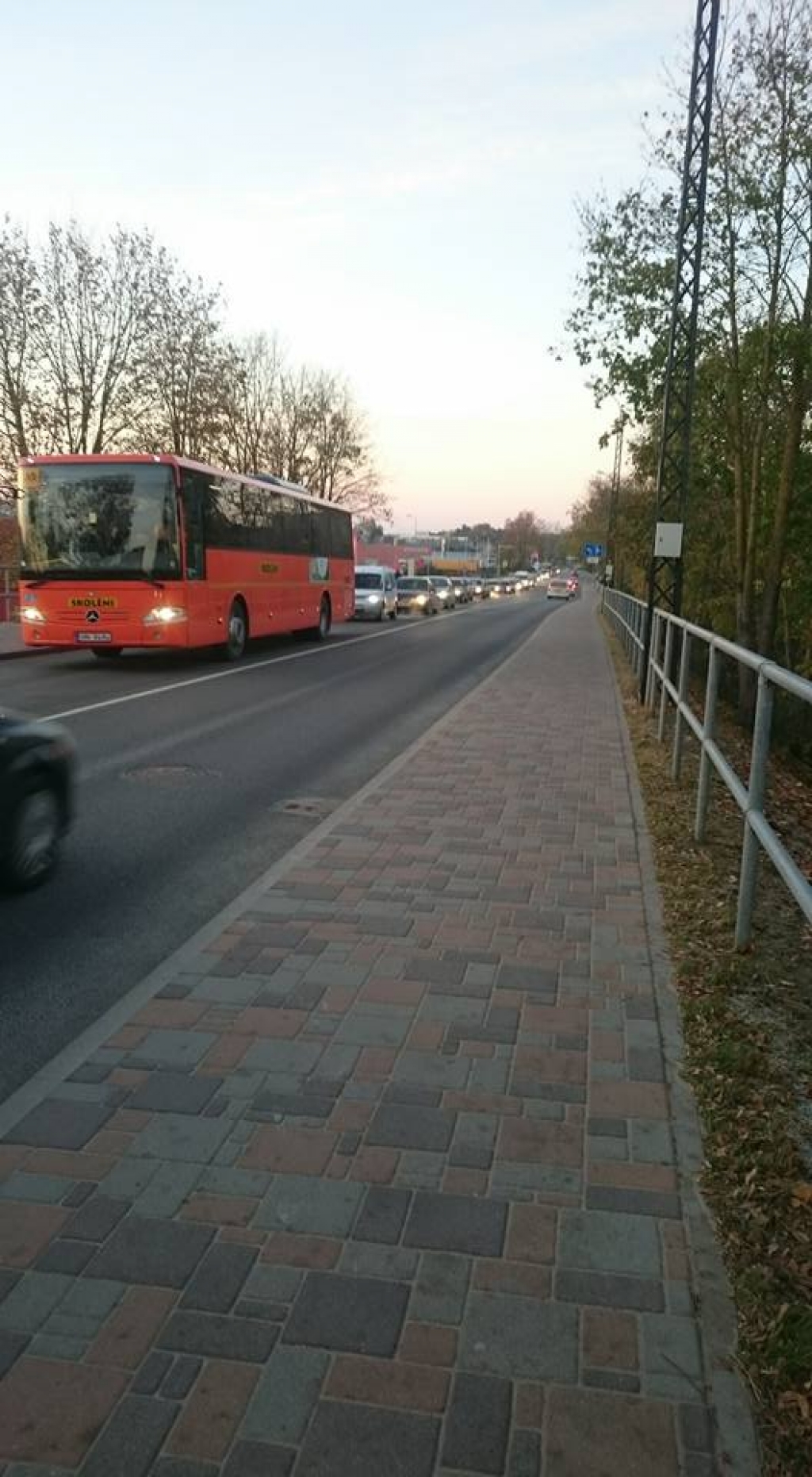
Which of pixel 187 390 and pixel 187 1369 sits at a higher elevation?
pixel 187 390

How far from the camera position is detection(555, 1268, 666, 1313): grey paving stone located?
8.02 feet

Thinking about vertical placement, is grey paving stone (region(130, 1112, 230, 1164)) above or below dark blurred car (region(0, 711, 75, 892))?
below

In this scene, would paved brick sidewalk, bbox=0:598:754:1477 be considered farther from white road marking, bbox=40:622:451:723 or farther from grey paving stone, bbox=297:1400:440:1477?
white road marking, bbox=40:622:451:723

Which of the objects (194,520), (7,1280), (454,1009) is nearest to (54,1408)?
(7,1280)

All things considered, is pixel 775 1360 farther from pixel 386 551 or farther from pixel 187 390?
pixel 386 551

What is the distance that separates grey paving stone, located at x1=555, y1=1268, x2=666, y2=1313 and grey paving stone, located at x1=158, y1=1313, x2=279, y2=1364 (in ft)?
2.24

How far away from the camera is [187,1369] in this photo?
222 centimetres

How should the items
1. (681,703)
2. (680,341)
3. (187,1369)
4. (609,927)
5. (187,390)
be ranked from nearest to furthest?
(187,1369)
(609,927)
(681,703)
(680,341)
(187,390)

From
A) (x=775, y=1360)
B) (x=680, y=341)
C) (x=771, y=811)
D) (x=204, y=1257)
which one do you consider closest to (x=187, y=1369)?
(x=204, y=1257)

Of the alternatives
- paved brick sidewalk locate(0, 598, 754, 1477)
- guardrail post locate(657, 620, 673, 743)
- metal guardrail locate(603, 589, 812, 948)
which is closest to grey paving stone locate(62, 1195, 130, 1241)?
paved brick sidewalk locate(0, 598, 754, 1477)

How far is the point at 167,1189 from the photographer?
286 cm

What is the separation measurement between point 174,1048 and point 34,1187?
0.86 m

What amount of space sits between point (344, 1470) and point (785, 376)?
19716 mm

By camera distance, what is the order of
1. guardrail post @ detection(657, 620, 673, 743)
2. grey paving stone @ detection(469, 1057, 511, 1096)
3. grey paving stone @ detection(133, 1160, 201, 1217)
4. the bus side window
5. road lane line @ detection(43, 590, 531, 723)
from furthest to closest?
the bus side window → road lane line @ detection(43, 590, 531, 723) → guardrail post @ detection(657, 620, 673, 743) → grey paving stone @ detection(469, 1057, 511, 1096) → grey paving stone @ detection(133, 1160, 201, 1217)
